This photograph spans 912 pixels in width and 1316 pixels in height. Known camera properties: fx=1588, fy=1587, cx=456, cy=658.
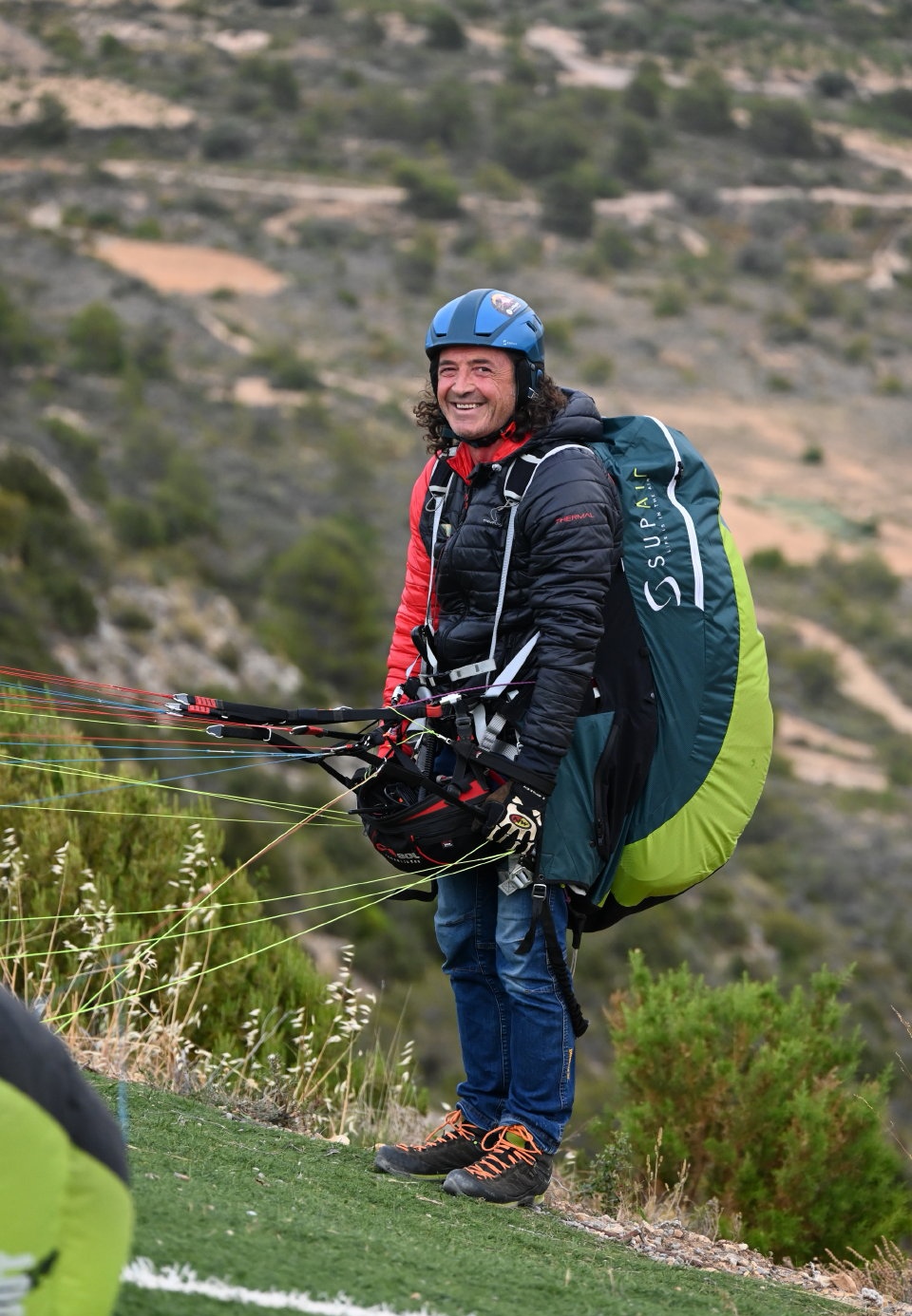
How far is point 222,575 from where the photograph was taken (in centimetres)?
2309

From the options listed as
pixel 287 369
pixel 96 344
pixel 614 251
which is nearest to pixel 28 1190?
pixel 96 344

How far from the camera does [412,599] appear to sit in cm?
454

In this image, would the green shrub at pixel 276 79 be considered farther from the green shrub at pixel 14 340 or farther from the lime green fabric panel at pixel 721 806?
the lime green fabric panel at pixel 721 806

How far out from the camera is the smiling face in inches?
165

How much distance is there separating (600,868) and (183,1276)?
1.89 meters

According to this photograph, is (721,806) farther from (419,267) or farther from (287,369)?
(419,267)

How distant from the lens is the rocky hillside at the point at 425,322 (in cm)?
2130

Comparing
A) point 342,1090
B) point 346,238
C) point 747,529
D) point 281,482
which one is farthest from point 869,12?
point 342,1090

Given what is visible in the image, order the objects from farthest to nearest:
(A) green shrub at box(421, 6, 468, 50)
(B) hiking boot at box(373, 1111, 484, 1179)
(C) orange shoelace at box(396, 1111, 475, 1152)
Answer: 1. (A) green shrub at box(421, 6, 468, 50)
2. (C) orange shoelace at box(396, 1111, 475, 1152)
3. (B) hiking boot at box(373, 1111, 484, 1179)

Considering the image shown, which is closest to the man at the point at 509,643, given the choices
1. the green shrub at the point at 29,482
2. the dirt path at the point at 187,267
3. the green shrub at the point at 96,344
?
the green shrub at the point at 29,482

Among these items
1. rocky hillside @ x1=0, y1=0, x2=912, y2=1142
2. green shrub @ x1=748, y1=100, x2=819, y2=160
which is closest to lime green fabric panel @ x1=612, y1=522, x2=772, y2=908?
rocky hillside @ x1=0, y1=0, x2=912, y2=1142

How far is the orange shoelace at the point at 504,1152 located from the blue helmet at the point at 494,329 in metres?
1.97

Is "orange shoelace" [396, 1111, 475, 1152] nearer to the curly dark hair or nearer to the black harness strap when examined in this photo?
the black harness strap

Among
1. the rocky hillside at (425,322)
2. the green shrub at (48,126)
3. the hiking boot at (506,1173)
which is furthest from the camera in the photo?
the green shrub at (48,126)
